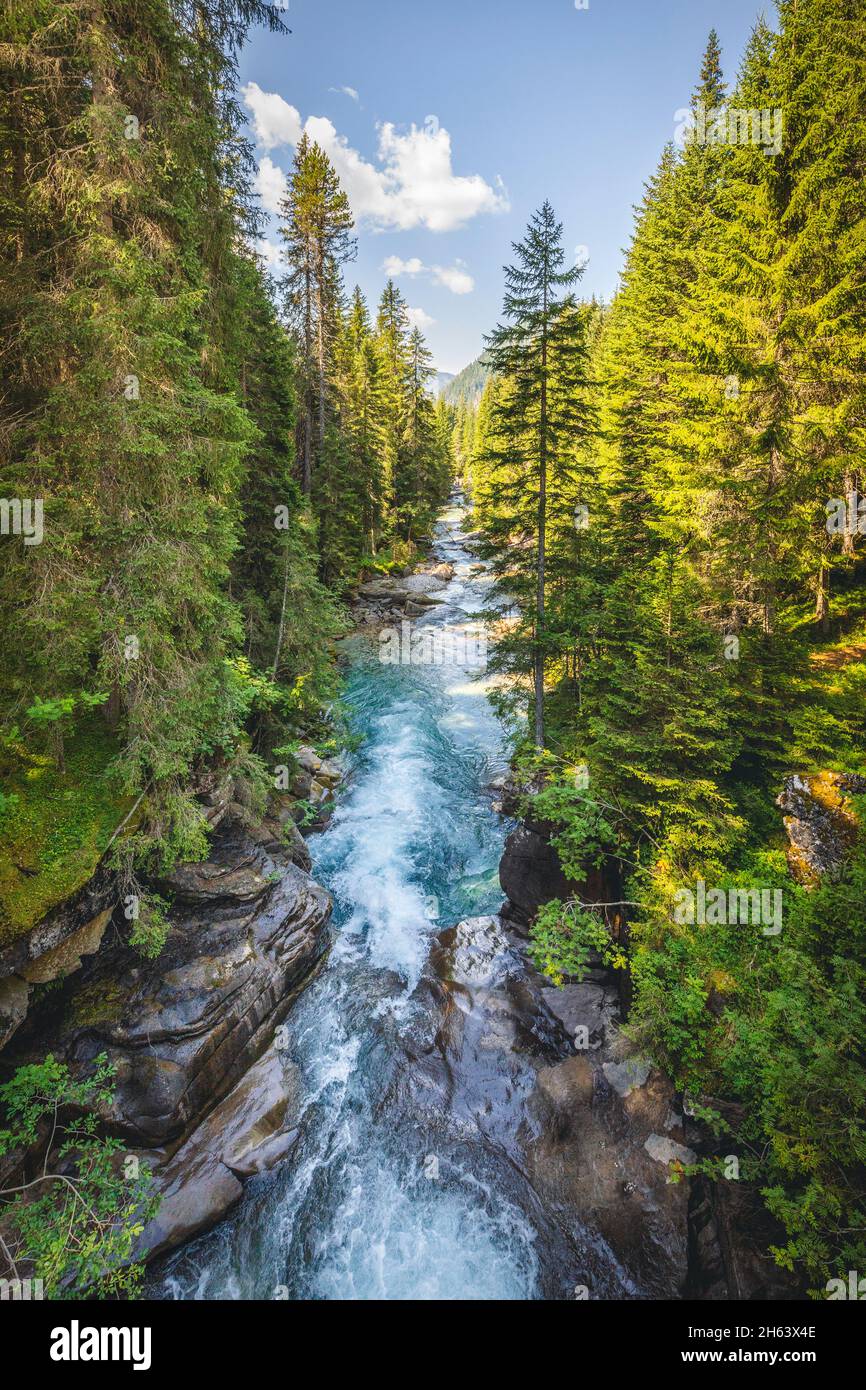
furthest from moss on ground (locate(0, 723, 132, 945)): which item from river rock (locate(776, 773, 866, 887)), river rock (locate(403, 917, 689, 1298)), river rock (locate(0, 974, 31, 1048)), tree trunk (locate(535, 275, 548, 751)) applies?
river rock (locate(776, 773, 866, 887))

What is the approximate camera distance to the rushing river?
6.44 metres

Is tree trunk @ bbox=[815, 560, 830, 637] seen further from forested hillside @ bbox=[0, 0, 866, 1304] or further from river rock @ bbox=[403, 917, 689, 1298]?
river rock @ bbox=[403, 917, 689, 1298]

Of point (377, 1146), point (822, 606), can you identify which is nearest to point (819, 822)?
point (822, 606)

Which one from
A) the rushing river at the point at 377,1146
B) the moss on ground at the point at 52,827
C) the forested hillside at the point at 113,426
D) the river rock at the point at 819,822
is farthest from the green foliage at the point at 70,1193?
the river rock at the point at 819,822

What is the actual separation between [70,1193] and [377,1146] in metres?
4.15

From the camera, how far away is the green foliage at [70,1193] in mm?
5258

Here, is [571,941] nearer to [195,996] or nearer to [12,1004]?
[195,996]

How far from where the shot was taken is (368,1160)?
299 inches

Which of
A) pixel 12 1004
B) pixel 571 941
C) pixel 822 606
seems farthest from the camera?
pixel 822 606

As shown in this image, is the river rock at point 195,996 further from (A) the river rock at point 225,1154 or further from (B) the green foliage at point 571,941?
(B) the green foliage at point 571,941

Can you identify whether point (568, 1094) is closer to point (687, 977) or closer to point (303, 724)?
point (687, 977)

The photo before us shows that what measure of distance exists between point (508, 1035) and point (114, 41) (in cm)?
1610

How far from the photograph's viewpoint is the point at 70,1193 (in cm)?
590
